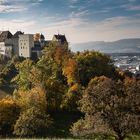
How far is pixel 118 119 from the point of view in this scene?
35031mm

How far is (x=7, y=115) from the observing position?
6625 cm

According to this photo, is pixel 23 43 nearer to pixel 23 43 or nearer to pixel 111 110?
pixel 23 43

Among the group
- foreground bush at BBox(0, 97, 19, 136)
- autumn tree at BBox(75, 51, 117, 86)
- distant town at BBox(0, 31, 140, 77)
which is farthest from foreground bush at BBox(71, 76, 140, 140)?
distant town at BBox(0, 31, 140, 77)

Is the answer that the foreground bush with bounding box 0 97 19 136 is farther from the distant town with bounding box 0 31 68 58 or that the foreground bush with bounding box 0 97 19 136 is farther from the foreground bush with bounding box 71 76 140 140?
the distant town with bounding box 0 31 68 58

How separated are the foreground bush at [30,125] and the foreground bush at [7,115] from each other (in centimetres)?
250

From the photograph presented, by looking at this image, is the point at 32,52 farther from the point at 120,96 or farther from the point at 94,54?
the point at 120,96

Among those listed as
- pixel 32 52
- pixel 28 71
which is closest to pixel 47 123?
pixel 28 71

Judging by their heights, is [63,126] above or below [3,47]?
below

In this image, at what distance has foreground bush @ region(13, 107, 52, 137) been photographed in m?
60.2

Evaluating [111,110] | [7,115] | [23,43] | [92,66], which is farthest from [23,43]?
[111,110]

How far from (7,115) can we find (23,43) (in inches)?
2086

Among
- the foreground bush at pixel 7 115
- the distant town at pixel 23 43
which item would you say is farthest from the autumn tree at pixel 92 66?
the distant town at pixel 23 43

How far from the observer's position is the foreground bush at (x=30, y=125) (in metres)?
60.2

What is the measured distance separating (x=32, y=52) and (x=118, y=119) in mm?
83083
